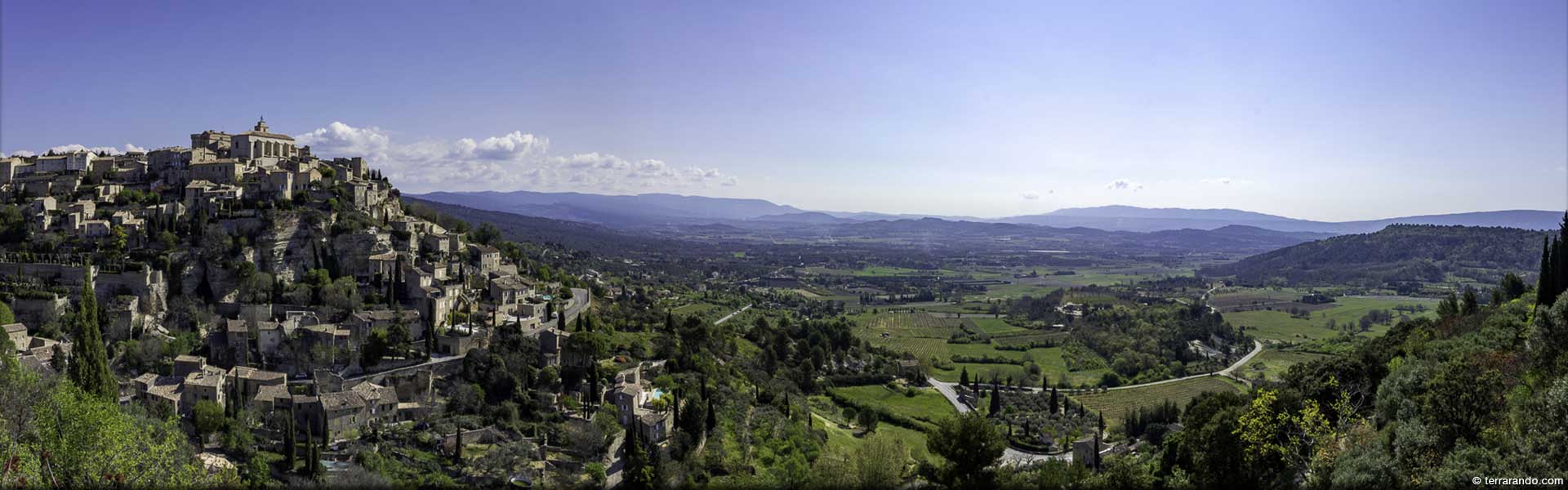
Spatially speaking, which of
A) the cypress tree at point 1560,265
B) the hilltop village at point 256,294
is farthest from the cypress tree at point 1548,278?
the hilltop village at point 256,294

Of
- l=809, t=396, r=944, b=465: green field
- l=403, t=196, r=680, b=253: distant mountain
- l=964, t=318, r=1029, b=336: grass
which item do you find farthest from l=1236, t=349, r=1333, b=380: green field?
l=403, t=196, r=680, b=253: distant mountain

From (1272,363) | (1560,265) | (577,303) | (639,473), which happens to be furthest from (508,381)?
(1272,363)

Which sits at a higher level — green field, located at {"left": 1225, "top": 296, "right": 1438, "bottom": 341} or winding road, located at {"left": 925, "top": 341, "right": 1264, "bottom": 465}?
green field, located at {"left": 1225, "top": 296, "right": 1438, "bottom": 341}

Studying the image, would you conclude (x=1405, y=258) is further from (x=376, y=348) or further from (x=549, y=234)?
(x=376, y=348)

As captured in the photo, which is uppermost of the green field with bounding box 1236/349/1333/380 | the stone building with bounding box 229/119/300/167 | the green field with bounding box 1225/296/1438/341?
the stone building with bounding box 229/119/300/167

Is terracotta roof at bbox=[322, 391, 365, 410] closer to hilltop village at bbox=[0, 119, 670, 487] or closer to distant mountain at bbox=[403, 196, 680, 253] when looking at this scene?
hilltop village at bbox=[0, 119, 670, 487]

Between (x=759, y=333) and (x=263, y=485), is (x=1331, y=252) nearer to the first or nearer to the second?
(x=759, y=333)
